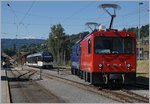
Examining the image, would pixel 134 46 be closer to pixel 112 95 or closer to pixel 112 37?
pixel 112 37

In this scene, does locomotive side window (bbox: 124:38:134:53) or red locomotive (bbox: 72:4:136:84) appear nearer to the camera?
red locomotive (bbox: 72:4:136:84)

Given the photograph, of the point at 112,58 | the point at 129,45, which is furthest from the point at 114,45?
the point at 129,45

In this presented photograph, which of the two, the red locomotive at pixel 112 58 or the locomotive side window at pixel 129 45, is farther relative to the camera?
the locomotive side window at pixel 129 45

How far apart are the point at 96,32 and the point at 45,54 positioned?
51942 millimetres

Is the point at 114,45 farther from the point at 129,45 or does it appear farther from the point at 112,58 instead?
the point at 129,45

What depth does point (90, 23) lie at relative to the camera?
118ft

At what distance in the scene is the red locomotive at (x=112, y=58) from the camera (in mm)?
23047

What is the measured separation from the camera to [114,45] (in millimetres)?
23250

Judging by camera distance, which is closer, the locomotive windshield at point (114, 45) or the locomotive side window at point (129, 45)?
the locomotive windshield at point (114, 45)

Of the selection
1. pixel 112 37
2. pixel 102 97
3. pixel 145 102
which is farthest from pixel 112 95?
pixel 112 37

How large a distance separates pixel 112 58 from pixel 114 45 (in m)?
0.74

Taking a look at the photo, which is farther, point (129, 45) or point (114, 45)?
point (129, 45)

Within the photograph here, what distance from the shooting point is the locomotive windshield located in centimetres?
2314

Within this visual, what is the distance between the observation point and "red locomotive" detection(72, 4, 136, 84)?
23.0 m
